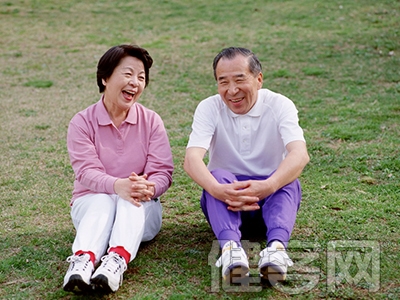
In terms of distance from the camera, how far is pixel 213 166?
4.27 meters

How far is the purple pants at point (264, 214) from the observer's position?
3.61m

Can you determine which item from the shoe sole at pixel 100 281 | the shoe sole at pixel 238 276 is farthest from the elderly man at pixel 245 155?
the shoe sole at pixel 100 281

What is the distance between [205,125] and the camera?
4.10m

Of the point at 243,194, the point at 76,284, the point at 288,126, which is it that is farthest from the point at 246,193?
the point at 76,284

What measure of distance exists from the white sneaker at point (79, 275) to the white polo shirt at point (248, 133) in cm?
115

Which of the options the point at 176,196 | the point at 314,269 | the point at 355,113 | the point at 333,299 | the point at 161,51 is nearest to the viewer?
the point at 333,299

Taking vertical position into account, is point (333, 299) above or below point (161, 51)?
below

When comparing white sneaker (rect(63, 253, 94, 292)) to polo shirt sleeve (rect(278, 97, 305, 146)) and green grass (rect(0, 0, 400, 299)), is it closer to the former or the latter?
green grass (rect(0, 0, 400, 299))

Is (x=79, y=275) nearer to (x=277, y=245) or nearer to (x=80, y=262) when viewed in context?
(x=80, y=262)

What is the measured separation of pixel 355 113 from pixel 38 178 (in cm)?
411

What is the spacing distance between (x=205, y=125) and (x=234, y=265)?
1138 mm

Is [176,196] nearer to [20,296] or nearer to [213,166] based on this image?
[213,166]

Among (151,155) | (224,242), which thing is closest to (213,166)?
(151,155)

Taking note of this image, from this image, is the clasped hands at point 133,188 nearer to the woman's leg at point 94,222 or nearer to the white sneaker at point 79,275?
the woman's leg at point 94,222
